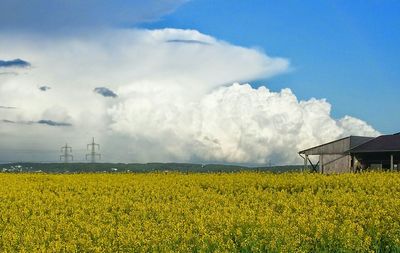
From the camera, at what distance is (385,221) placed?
16109 millimetres

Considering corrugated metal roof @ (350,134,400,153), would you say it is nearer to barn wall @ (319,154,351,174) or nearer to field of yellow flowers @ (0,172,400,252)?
barn wall @ (319,154,351,174)

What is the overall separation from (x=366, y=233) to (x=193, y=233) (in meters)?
4.60

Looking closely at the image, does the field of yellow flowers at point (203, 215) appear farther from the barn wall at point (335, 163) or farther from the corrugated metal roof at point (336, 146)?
the corrugated metal roof at point (336, 146)

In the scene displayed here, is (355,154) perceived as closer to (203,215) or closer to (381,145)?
(381,145)

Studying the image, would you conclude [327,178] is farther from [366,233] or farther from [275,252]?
[275,252]

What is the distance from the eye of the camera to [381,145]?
49469 millimetres

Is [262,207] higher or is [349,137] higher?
[349,137]

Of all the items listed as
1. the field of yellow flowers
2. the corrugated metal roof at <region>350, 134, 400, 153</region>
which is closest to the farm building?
the corrugated metal roof at <region>350, 134, 400, 153</region>

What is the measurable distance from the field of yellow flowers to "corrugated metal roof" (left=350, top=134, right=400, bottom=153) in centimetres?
1993

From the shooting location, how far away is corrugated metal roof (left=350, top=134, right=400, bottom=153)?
156 feet

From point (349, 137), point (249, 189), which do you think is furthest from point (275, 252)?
point (349, 137)

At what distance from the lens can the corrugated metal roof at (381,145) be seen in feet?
156

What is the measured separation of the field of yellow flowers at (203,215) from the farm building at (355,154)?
21.2 metres

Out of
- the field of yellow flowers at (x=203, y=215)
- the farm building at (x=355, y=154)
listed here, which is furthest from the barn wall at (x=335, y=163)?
the field of yellow flowers at (x=203, y=215)
